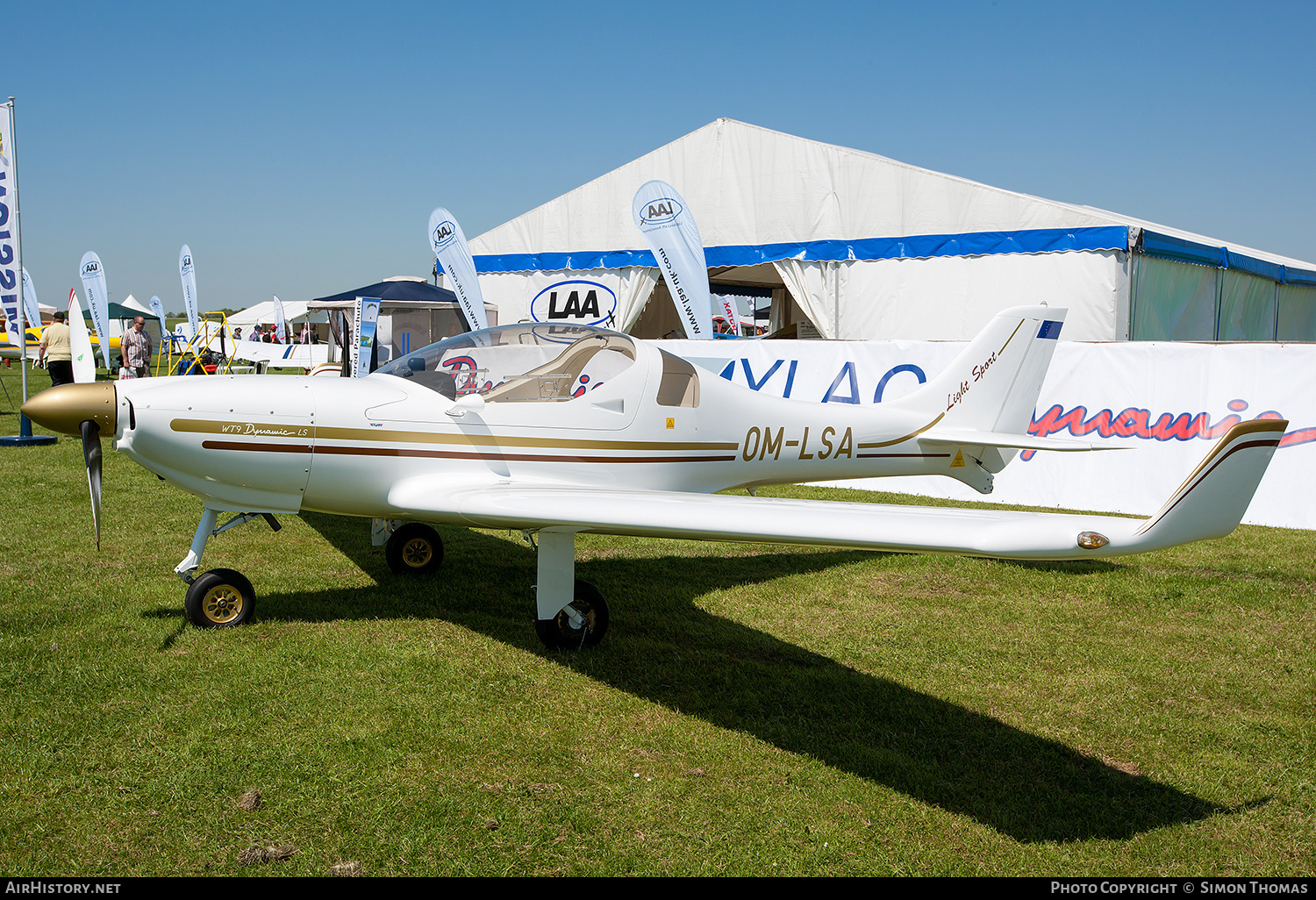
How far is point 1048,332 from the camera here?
7.41m

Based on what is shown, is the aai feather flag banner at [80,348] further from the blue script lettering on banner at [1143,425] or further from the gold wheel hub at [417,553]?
the blue script lettering on banner at [1143,425]

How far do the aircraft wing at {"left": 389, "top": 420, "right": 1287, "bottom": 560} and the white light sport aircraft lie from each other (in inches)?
0.7

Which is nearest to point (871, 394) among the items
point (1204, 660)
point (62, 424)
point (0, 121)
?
point (1204, 660)

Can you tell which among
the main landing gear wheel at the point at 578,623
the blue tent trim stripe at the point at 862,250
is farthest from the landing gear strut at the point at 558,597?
the blue tent trim stripe at the point at 862,250

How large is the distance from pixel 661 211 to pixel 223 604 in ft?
34.0

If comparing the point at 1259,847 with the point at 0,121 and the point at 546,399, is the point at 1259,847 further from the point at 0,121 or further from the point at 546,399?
the point at 0,121

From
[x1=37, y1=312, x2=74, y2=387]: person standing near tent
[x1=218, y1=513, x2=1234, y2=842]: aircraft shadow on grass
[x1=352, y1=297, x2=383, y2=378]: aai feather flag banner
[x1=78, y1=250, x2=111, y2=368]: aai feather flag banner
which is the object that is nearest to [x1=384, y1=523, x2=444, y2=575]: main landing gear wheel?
[x1=218, y1=513, x2=1234, y2=842]: aircraft shadow on grass

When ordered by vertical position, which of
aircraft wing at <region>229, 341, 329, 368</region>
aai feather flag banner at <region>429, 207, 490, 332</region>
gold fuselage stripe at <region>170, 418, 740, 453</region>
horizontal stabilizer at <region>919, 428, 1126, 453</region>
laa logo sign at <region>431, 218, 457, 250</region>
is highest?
laa logo sign at <region>431, 218, 457, 250</region>

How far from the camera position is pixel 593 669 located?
489 centimetres

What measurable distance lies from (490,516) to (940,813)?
2.52 m

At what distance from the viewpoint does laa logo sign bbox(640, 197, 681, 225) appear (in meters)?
14.0

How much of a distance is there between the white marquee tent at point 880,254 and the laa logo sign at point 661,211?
3288 mm

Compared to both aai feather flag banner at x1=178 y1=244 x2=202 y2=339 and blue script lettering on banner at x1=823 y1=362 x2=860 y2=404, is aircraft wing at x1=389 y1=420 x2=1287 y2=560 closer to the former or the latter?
blue script lettering on banner at x1=823 y1=362 x2=860 y2=404

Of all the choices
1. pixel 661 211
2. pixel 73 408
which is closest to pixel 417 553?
pixel 73 408
